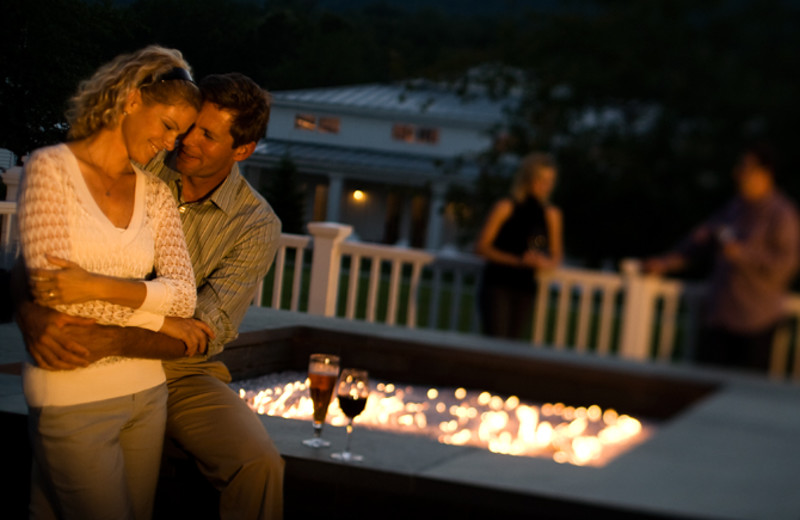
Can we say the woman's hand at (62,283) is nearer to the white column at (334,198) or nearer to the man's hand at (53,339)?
the man's hand at (53,339)

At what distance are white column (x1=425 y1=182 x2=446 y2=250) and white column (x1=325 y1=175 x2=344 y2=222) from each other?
0.25m

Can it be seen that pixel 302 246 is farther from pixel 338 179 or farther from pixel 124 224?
pixel 124 224

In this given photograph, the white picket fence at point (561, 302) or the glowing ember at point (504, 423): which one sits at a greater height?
the white picket fence at point (561, 302)

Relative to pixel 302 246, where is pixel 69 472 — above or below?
below

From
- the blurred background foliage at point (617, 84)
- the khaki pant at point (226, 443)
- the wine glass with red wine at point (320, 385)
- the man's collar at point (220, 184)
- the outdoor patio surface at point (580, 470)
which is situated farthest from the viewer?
the man's collar at point (220, 184)

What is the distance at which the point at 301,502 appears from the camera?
1.89 metres

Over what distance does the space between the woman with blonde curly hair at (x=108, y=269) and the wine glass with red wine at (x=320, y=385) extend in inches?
11.1

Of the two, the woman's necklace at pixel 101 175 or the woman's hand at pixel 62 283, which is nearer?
the woman's hand at pixel 62 283

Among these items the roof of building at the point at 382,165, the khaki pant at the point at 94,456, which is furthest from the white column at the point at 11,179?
the khaki pant at the point at 94,456

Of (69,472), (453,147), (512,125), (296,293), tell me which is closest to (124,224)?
(69,472)

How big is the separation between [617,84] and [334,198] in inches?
26.5

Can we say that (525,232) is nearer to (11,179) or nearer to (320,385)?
(320,385)

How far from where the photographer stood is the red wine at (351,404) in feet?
6.34

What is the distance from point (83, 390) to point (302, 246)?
78 centimetres
